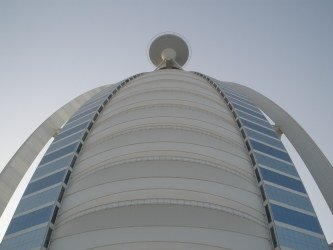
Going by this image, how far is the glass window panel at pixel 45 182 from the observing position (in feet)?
140

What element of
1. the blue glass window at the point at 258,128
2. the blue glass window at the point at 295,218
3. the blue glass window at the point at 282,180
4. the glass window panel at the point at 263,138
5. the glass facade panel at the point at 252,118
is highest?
the glass facade panel at the point at 252,118

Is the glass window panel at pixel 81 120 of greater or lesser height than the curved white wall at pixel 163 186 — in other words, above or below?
above

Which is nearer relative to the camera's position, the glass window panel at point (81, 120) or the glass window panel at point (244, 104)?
the glass window panel at point (81, 120)

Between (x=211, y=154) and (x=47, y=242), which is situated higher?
(x=211, y=154)

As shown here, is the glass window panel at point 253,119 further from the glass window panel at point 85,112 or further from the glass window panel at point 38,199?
the glass window panel at point 38,199

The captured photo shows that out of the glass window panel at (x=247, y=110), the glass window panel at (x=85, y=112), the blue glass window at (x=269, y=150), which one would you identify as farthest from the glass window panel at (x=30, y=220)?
the glass window panel at (x=247, y=110)

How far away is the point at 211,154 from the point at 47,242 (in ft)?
63.6

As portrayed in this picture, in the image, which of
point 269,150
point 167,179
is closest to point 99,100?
point 167,179

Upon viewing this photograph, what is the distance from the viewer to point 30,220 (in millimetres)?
38781

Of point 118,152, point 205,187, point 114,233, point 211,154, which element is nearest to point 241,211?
point 205,187

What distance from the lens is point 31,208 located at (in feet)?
134

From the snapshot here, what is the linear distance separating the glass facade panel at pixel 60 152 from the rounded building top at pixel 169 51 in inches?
1608

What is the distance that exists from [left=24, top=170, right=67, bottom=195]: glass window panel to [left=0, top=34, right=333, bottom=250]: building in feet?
0.55

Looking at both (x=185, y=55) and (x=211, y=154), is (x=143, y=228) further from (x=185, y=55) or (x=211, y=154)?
(x=185, y=55)
